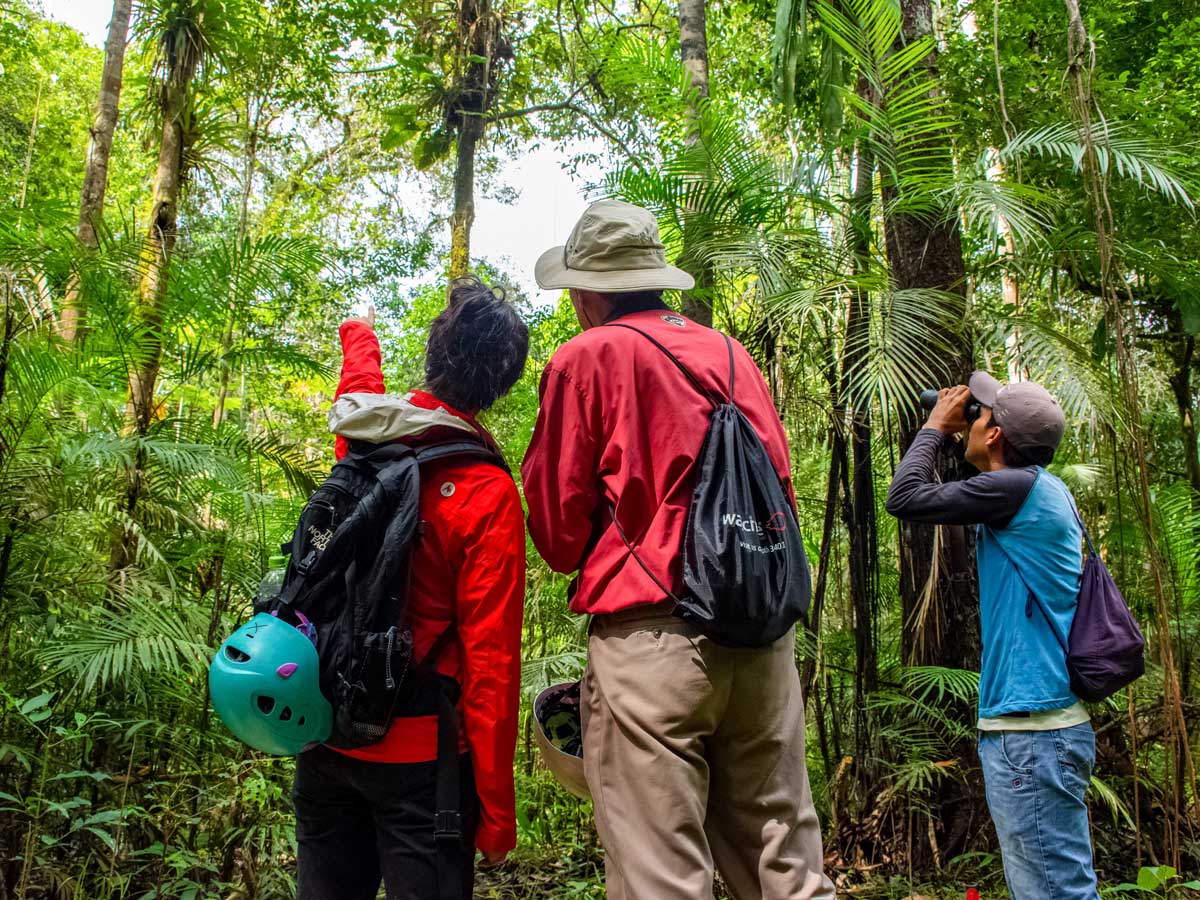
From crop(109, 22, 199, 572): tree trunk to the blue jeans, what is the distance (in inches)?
135

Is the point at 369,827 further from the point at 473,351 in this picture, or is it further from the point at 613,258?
the point at 613,258

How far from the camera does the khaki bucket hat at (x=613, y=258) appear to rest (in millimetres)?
2143

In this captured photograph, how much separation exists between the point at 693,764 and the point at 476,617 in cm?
54

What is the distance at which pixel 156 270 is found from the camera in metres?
4.49

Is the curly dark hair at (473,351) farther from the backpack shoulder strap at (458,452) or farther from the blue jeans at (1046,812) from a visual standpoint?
the blue jeans at (1046,812)

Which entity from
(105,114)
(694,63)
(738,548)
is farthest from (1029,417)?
(105,114)

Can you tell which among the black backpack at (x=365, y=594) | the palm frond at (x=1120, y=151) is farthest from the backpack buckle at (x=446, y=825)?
the palm frond at (x=1120, y=151)

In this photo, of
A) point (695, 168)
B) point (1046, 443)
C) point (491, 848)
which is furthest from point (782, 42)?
point (491, 848)

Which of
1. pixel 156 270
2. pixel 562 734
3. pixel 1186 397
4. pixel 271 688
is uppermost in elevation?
pixel 156 270

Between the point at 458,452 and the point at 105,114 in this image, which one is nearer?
the point at 458,452

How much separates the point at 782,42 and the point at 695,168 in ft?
6.21

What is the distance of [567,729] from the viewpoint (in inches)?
86.8

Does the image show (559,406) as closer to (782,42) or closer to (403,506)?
(403,506)

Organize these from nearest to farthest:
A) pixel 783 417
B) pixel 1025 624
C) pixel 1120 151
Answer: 1. pixel 1025 624
2. pixel 1120 151
3. pixel 783 417
